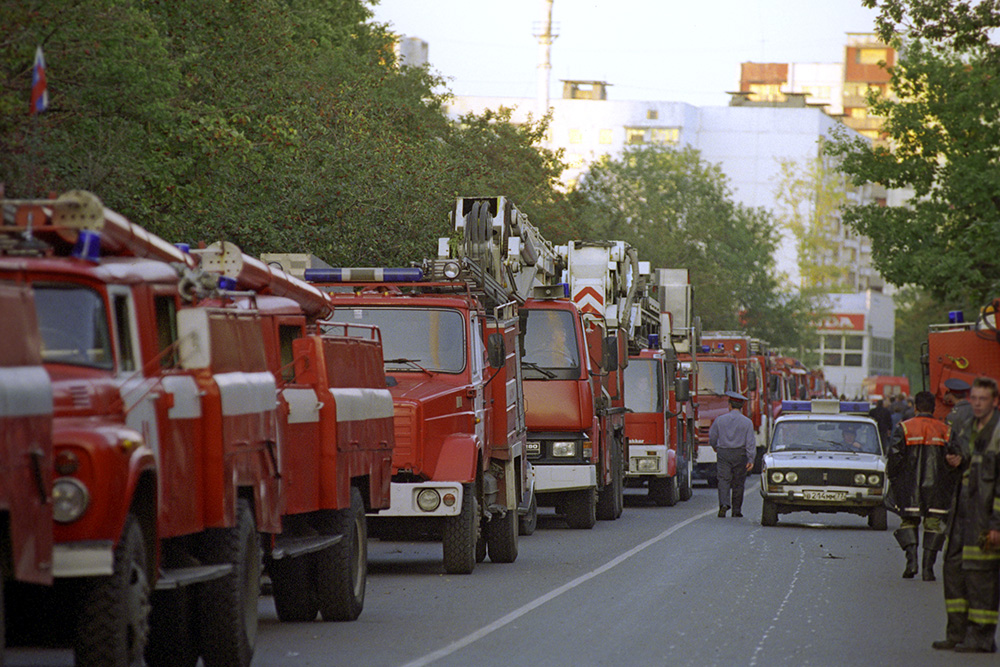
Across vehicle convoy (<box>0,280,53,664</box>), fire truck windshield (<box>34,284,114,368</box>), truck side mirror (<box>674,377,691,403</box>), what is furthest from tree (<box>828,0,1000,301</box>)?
vehicle convoy (<box>0,280,53,664</box>)

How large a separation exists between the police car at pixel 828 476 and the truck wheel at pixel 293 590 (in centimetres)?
1156

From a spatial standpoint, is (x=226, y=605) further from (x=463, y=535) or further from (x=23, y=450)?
(x=463, y=535)

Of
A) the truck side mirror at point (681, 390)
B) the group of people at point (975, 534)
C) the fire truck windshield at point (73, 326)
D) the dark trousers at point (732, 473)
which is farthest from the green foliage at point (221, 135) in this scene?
the group of people at point (975, 534)

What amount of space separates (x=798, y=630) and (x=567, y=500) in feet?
36.9

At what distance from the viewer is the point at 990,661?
34.9ft

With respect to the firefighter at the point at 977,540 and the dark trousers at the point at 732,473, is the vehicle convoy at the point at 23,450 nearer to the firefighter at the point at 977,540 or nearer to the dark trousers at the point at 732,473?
the firefighter at the point at 977,540

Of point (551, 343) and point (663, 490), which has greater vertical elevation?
point (551, 343)

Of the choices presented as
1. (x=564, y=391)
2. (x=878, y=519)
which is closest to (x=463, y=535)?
(x=564, y=391)

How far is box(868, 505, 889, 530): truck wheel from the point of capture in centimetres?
2336

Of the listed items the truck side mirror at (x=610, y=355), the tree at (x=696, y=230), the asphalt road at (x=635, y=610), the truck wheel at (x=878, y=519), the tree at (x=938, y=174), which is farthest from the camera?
the tree at (x=696, y=230)

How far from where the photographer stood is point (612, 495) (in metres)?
24.9

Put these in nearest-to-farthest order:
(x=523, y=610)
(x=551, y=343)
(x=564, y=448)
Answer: (x=523, y=610), (x=564, y=448), (x=551, y=343)

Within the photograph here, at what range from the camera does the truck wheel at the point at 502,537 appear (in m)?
17.3

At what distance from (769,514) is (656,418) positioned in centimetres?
516
